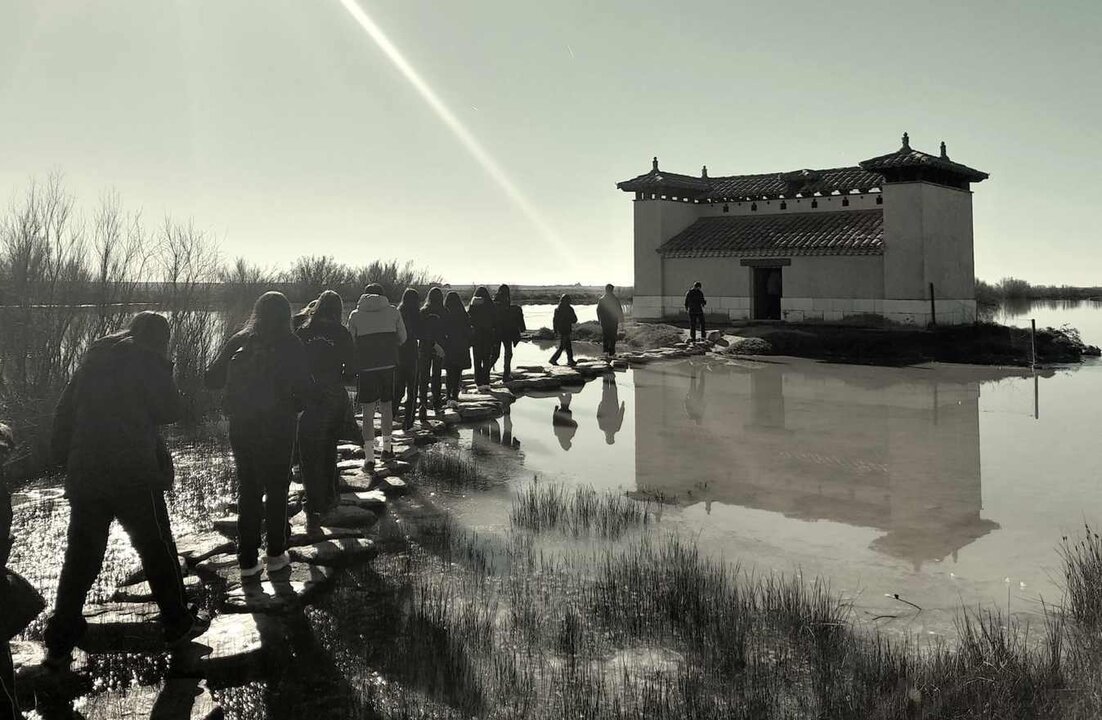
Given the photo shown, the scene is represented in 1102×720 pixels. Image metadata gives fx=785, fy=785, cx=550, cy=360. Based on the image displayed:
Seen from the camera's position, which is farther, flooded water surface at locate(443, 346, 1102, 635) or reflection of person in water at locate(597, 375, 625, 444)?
reflection of person in water at locate(597, 375, 625, 444)

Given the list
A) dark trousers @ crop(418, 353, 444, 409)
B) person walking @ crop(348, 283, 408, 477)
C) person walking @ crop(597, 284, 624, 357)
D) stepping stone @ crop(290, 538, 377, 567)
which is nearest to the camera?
stepping stone @ crop(290, 538, 377, 567)

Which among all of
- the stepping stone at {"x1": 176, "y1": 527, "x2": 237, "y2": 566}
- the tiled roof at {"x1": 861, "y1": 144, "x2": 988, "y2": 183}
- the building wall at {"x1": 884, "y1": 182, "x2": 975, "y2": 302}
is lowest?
the stepping stone at {"x1": 176, "y1": 527, "x2": 237, "y2": 566}

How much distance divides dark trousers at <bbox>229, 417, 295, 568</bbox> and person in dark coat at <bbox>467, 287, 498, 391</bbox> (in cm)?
785

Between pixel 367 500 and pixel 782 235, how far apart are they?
1994 cm

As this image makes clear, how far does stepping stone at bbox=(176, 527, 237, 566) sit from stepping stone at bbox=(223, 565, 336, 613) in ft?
2.43

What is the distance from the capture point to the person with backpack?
524 centimetres

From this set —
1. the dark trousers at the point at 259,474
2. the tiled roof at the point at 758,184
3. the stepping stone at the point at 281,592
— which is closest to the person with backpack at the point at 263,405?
the dark trousers at the point at 259,474

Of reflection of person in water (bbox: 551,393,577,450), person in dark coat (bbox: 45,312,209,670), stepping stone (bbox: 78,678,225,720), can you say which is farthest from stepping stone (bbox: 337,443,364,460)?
stepping stone (bbox: 78,678,225,720)

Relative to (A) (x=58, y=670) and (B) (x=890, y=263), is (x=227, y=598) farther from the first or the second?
(B) (x=890, y=263)

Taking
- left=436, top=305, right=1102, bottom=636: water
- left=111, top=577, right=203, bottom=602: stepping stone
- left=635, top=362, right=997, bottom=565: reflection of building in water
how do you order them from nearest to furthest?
left=111, top=577, right=203, bottom=602: stepping stone
left=436, top=305, right=1102, bottom=636: water
left=635, top=362, right=997, bottom=565: reflection of building in water

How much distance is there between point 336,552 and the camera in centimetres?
589

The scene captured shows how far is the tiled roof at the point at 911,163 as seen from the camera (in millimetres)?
21016

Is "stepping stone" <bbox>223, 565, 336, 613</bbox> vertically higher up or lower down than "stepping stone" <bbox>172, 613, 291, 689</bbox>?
higher up

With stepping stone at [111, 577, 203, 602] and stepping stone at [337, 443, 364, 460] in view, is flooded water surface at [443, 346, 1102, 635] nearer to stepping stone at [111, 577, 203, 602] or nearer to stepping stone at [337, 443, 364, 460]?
stepping stone at [337, 443, 364, 460]
